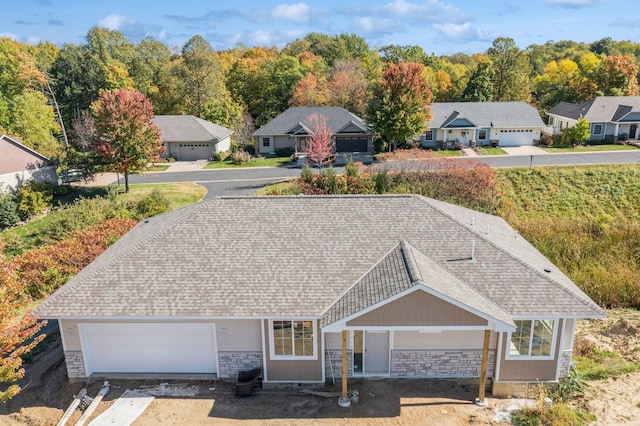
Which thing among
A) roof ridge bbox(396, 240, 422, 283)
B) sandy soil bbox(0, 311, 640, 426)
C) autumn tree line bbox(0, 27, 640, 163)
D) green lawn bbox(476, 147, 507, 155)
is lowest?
sandy soil bbox(0, 311, 640, 426)

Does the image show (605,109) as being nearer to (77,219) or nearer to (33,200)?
(77,219)

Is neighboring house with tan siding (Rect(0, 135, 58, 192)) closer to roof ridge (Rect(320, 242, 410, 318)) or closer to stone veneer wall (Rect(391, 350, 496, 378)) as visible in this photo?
roof ridge (Rect(320, 242, 410, 318))

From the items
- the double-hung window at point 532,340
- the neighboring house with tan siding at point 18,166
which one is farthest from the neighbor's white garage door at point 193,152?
the double-hung window at point 532,340

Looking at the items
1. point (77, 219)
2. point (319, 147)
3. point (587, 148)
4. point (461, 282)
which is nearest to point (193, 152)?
point (319, 147)

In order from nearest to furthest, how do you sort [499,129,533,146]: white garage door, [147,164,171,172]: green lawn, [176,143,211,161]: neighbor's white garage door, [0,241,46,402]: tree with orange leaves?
[0,241,46,402]: tree with orange leaves → [147,164,171,172]: green lawn → [499,129,533,146]: white garage door → [176,143,211,161]: neighbor's white garage door

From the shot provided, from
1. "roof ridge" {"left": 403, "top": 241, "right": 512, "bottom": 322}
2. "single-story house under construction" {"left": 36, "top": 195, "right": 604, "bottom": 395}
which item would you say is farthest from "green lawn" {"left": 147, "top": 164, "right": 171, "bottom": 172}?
"roof ridge" {"left": 403, "top": 241, "right": 512, "bottom": 322}

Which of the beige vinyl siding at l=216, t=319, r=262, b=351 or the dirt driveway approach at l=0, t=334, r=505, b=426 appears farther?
the beige vinyl siding at l=216, t=319, r=262, b=351

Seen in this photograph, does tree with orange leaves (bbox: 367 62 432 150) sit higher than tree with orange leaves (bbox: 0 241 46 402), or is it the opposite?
tree with orange leaves (bbox: 367 62 432 150)
